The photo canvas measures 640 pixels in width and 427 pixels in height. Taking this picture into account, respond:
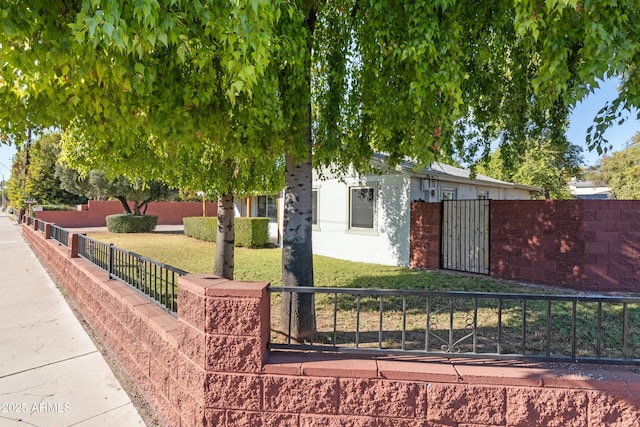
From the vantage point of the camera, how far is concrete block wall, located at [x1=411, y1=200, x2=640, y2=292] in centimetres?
658

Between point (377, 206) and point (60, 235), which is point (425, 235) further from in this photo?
point (60, 235)

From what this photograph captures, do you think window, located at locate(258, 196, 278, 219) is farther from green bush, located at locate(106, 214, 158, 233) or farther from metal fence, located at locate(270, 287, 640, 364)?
green bush, located at locate(106, 214, 158, 233)

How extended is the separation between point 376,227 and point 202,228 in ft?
32.0

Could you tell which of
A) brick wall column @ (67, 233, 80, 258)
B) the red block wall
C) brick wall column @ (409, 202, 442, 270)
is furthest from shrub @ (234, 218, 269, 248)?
the red block wall

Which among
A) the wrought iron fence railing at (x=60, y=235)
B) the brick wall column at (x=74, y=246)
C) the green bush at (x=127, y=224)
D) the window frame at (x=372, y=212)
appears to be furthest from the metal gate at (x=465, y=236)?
the green bush at (x=127, y=224)

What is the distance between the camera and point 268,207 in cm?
1572

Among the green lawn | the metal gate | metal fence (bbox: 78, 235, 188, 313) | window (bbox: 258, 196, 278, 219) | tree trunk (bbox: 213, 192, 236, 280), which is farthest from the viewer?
window (bbox: 258, 196, 278, 219)

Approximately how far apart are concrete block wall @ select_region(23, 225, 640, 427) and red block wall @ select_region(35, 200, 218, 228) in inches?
980

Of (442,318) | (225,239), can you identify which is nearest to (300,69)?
(442,318)

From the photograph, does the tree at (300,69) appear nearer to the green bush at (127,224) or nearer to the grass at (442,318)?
the grass at (442,318)

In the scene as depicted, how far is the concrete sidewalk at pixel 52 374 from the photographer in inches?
117

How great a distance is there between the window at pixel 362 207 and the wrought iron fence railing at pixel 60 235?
7481 millimetres

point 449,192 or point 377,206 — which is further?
point 449,192

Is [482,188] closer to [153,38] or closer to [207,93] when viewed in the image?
[207,93]
